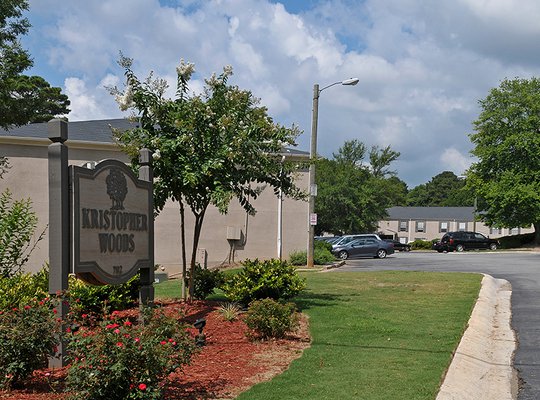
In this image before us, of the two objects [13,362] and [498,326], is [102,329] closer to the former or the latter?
[13,362]

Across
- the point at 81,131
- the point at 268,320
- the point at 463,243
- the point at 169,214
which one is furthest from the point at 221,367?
the point at 463,243

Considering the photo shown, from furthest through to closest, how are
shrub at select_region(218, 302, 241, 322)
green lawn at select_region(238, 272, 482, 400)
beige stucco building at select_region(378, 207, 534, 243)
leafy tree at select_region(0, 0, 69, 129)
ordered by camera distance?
beige stucco building at select_region(378, 207, 534, 243) < leafy tree at select_region(0, 0, 69, 129) < shrub at select_region(218, 302, 241, 322) < green lawn at select_region(238, 272, 482, 400)

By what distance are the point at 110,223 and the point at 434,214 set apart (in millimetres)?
77356

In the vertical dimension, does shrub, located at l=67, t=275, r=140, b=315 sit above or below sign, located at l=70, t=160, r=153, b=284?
below

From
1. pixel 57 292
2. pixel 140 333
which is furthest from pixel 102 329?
pixel 57 292

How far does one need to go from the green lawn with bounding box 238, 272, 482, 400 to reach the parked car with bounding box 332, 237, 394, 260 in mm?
19139

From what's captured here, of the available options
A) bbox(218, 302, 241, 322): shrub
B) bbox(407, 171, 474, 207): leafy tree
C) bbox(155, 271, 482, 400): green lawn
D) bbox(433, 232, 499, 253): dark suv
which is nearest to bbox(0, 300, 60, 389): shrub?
bbox(155, 271, 482, 400): green lawn

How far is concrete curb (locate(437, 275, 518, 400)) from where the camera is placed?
6.46 metres

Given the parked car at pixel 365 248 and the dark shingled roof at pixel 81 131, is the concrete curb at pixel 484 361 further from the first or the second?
the parked car at pixel 365 248

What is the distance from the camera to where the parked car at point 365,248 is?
3516cm

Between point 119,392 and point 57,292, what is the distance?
1890mm

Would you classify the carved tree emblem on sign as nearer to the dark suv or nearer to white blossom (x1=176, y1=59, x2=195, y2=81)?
white blossom (x1=176, y1=59, x2=195, y2=81)

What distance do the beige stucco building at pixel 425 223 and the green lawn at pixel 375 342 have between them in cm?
6584

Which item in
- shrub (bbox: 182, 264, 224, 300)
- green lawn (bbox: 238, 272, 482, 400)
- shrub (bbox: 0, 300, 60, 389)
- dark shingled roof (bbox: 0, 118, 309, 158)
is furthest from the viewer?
dark shingled roof (bbox: 0, 118, 309, 158)
